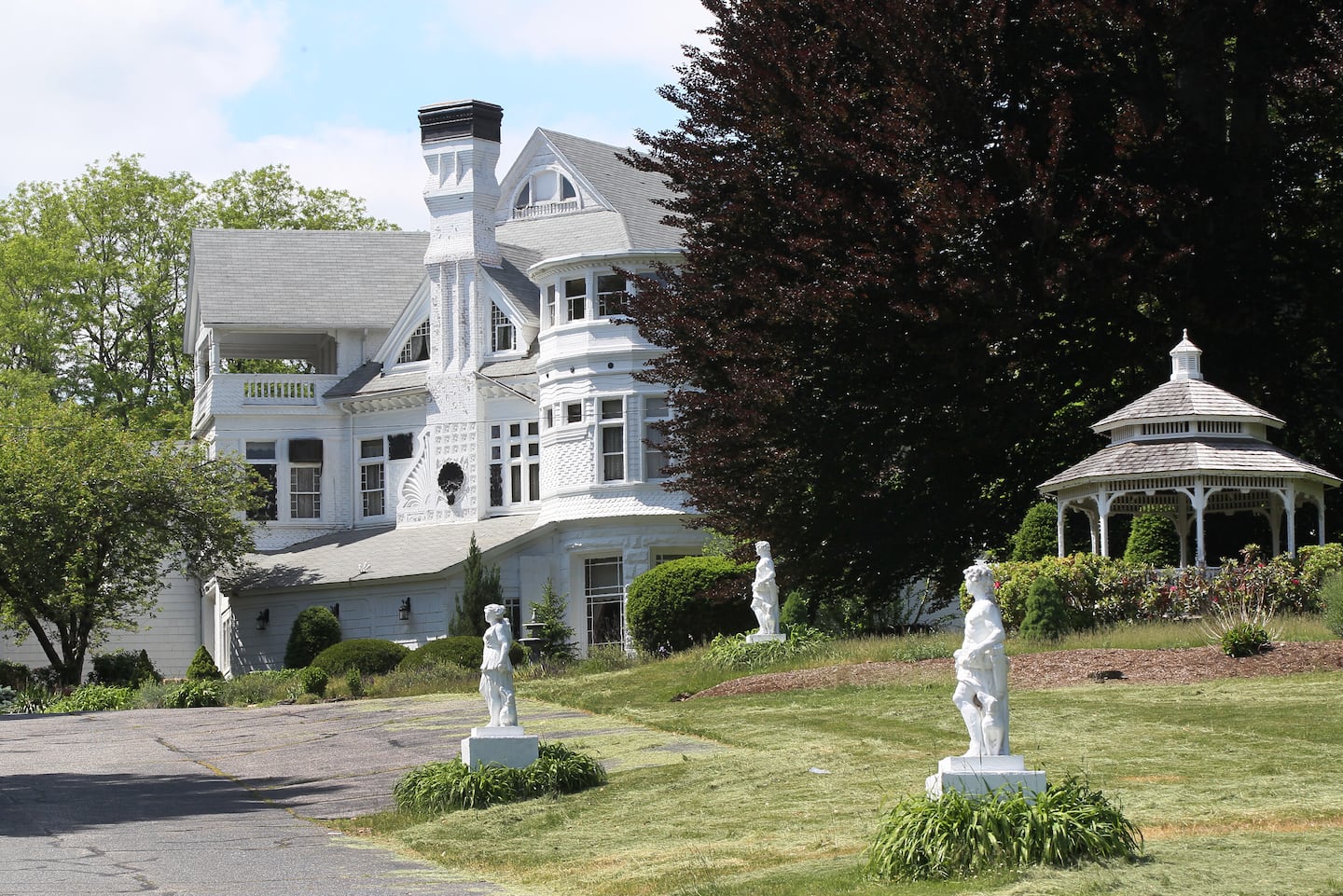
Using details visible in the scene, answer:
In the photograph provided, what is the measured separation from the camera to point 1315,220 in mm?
28250

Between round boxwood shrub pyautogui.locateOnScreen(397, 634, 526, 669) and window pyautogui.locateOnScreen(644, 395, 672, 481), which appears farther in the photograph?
window pyautogui.locateOnScreen(644, 395, 672, 481)

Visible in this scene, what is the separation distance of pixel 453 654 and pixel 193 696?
5.23m

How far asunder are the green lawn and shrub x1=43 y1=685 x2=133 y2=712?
16000mm

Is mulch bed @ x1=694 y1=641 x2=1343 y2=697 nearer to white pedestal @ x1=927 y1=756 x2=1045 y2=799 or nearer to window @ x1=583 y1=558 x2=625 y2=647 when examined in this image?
white pedestal @ x1=927 y1=756 x2=1045 y2=799

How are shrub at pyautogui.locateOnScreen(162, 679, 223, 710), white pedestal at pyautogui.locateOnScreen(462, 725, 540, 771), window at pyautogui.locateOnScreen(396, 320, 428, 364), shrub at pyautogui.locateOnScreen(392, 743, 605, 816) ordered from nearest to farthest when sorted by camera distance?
shrub at pyautogui.locateOnScreen(392, 743, 605, 816) → white pedestal at pyautogui.locateOnScreen(462, 725, 540, 771) → shrub at pyautogui.locateOnScreen(162, 679, 223, 710) → window at pyautogui.locateOnScreen(396, 320, 428, 364)

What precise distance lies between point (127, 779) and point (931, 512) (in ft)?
47.7

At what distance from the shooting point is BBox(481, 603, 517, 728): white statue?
1678cm

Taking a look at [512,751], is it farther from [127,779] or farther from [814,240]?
[814,240]

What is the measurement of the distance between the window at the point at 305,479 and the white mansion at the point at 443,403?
0.06 meters

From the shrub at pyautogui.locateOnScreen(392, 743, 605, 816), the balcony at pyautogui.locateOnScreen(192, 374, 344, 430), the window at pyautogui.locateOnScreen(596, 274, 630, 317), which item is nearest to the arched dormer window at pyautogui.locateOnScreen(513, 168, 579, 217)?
the balcony at pyautogui.locateOnScreen(192, 374, 344, 430)

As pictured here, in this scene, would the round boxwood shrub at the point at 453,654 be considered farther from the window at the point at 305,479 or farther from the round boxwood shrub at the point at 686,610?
the window at the point at 305,479

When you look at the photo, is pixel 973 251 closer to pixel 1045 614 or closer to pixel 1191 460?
pixel 1191 460

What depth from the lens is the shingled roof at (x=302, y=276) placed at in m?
45.6

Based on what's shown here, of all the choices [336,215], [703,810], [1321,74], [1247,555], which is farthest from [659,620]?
[336,215]
